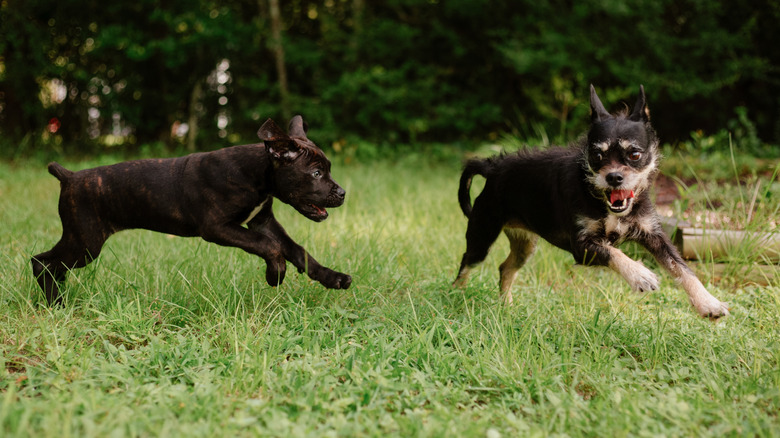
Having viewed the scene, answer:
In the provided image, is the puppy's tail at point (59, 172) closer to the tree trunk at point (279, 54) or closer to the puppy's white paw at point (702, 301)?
the puppy's white paw at point (702, 301)

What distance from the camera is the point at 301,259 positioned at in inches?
155

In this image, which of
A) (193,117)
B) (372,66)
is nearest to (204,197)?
(372,66)

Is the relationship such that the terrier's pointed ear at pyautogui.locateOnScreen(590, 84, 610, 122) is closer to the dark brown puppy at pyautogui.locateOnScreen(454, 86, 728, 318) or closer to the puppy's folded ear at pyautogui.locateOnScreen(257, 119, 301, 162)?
the dark brown puppy at pyautogui.locateOnScreen(454, 86, 728, 318)

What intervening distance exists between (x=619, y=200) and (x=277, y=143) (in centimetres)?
201

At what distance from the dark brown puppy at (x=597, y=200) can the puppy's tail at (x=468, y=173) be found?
0.11 m

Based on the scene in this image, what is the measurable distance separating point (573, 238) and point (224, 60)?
37.0 feet

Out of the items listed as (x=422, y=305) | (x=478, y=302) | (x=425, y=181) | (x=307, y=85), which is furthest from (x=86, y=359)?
(x=307, y=85)

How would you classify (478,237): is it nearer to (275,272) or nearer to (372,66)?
(275,272)

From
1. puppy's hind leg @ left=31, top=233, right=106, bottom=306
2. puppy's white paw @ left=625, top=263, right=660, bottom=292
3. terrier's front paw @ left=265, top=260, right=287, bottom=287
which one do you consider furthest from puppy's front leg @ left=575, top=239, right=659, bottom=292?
puppy's hind leg @ left=31, top=233, right=106, bottom=306

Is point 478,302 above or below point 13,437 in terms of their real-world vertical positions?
below

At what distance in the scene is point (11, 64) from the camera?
40.6 feet

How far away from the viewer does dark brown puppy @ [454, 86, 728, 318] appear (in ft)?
11.6

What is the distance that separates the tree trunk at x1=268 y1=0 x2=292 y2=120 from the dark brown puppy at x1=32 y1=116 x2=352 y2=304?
29.3 feet

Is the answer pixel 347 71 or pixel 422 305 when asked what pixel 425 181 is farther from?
pixel 422 305
